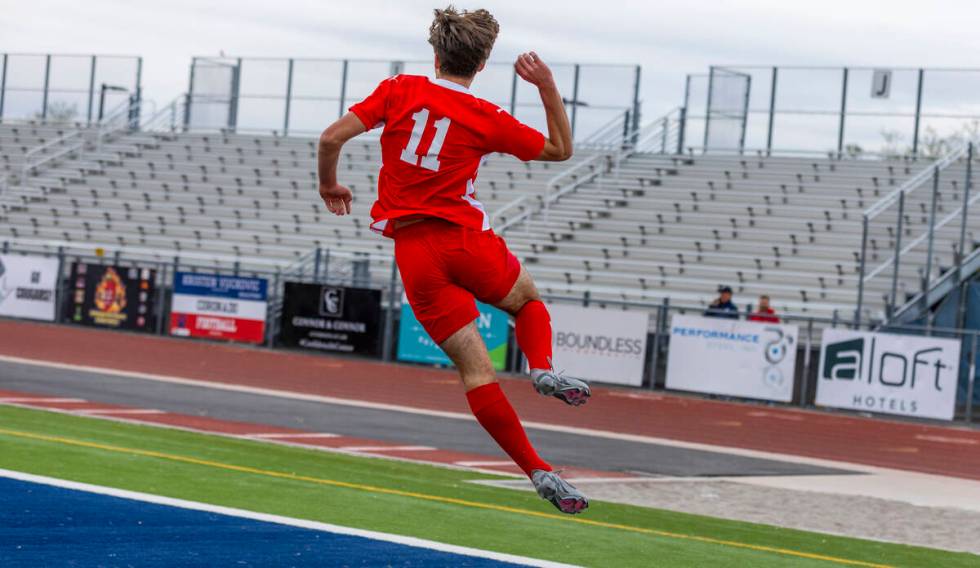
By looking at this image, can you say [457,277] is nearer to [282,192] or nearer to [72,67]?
[282,192]

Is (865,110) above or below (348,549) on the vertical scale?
above

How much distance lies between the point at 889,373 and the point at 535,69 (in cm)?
1759

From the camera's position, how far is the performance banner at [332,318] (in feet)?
92.3

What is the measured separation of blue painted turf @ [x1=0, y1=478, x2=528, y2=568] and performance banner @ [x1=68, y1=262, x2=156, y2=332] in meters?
23.1

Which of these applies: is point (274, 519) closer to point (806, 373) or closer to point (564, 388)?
point (564, 388)

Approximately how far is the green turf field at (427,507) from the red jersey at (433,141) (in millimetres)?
2315

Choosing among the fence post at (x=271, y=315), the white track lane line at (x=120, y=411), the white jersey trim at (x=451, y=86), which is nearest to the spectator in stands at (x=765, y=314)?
the fence post at (x=271, y=315)

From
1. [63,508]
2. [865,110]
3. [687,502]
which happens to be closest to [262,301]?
[865,110]

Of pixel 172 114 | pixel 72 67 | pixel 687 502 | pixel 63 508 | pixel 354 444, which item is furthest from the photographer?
pixel 72 67

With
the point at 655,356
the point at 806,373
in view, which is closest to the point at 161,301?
the point at 655,356

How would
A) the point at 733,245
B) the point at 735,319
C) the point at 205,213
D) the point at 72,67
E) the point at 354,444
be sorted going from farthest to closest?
the point at 72,67, the point at 205,213, the point at 733,245, the point at 735,319, the point at 354,444

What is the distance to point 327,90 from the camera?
135ft

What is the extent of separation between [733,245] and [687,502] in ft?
57.1

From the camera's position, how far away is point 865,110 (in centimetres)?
3328
